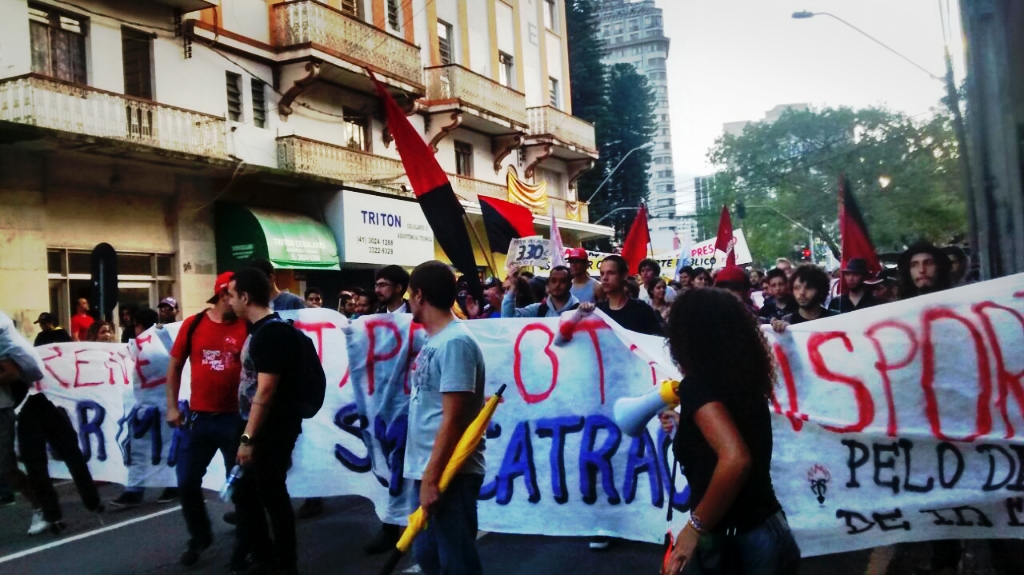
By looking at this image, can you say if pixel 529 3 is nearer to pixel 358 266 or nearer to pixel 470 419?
pixel 358 266

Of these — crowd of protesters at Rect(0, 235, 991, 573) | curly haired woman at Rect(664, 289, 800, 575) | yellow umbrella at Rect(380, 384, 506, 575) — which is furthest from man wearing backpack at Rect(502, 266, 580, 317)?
curly haired woman at Rect(664, 289, 800, 575)

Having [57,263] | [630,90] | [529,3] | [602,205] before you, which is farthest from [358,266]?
[630,90]

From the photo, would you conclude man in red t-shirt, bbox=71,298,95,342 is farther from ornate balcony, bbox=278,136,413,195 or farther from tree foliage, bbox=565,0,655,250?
tree foliage, bbox=565,0,655,250

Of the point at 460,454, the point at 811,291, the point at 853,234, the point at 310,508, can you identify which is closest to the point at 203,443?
the point at 310,508

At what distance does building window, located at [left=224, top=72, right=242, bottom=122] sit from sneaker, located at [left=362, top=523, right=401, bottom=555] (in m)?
13.6

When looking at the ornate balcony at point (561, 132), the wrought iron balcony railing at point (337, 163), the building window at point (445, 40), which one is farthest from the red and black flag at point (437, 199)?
the ornate balcony at point (561, 132)

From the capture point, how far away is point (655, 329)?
6090mm

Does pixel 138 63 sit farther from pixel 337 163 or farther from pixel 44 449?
pixel 44 449

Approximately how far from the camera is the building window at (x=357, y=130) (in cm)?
2117

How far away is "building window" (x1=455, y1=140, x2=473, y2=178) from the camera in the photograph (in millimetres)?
25953

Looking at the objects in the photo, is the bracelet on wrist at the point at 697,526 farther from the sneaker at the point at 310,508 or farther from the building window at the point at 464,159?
the building window at the point at 464,159

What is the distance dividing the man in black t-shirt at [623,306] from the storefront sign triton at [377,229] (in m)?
13.3

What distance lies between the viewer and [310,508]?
21.8ft

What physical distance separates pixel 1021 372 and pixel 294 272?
16.0 meters
